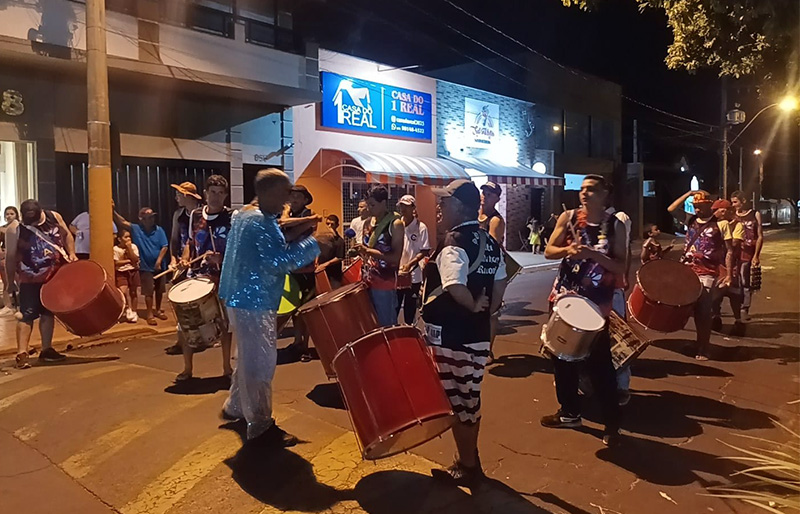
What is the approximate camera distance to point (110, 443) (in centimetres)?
474

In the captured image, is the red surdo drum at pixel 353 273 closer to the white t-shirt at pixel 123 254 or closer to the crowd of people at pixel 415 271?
the crowd of people at pixel 415 271

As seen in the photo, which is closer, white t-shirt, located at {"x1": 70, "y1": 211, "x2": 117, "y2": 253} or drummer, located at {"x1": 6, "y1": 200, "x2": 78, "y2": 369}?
drummer, located at {"x1": 6, "y1": 200, "x2": 78, "y2": 369}

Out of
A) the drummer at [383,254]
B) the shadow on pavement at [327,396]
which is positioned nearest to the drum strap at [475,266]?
the shadow on pavement at [327,396]

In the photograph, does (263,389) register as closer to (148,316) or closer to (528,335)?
(528,335)

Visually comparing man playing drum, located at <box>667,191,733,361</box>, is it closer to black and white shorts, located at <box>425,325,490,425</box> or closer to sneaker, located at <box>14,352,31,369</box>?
black and white shorts, located at <box>425,325,490,425</box>

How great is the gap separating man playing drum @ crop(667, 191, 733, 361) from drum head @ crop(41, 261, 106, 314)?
20.7 feet

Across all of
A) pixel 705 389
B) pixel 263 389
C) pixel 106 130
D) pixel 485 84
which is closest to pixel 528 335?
pixel 705 389

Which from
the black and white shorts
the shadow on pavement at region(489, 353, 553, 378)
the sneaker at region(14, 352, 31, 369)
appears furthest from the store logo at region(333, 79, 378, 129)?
the black and white shorts

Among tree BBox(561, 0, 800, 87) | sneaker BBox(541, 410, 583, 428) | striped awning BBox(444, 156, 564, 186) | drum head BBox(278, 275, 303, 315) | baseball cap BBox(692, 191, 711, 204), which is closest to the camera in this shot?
tree BBox(561, 0, 800, 87)

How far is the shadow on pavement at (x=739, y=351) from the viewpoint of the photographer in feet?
24.6

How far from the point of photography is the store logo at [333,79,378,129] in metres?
16.9

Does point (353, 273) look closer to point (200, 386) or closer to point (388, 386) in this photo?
point (200, 386)

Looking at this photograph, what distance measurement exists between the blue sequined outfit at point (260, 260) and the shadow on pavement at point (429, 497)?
4.48 ft

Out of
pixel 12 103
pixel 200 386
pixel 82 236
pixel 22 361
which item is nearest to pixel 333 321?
pixel 200 386
